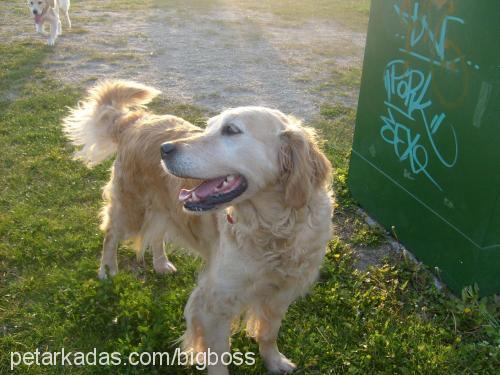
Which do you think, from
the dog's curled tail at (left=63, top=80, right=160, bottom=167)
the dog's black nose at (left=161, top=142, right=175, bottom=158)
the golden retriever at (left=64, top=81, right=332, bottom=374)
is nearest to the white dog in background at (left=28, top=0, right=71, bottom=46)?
the dog's curled tail at (left=63, top=80, right=160, bottom=167)

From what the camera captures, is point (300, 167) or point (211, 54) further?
point (211, 54)

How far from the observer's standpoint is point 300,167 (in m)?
2.34

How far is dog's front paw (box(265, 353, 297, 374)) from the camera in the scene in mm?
2850

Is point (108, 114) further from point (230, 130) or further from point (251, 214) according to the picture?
point (251, 214)

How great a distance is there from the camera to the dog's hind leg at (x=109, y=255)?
11.5 feet

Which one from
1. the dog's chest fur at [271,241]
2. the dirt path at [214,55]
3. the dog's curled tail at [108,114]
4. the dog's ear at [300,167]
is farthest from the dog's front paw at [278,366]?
the dirt path at [214,55]

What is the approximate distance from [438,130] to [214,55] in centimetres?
708

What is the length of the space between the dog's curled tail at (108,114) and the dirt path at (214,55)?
3.23 meters

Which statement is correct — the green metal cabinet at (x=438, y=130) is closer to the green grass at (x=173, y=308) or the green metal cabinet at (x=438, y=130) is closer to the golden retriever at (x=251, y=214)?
the green grass at (x=173, y=308)

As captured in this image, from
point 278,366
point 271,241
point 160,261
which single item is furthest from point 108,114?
point 278,366

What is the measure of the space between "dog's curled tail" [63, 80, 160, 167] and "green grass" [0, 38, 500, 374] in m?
0.91

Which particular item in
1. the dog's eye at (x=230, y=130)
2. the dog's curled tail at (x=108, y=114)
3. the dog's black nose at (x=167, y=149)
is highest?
the dog's eye at (x=230, y=130)

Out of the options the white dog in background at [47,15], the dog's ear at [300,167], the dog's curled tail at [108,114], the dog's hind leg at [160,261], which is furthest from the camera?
the white dog in background at [47,15]

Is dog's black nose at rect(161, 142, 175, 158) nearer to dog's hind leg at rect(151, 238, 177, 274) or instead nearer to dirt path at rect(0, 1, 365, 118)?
dog's hind leg at rect(151, 238, 177, 274)
